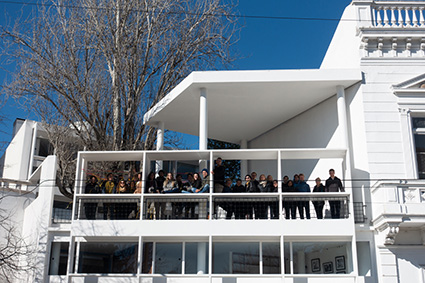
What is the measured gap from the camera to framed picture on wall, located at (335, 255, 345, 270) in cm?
1673

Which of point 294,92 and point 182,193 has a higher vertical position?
point 294,92

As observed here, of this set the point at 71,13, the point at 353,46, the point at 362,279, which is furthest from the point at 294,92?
the point at 71,13

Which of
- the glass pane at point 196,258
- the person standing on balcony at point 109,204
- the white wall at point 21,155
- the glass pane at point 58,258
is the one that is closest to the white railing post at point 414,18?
the glass pane at point 196,258

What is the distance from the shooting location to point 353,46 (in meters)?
18.9

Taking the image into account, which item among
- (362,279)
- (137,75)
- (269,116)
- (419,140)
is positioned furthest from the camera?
(137,75)

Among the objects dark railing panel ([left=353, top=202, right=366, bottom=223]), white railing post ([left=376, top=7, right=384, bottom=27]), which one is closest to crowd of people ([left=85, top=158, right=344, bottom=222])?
dark railing panel ([left=353, top=202, right=366, bottom=223])

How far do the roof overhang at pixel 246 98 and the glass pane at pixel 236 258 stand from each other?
5.23 metres

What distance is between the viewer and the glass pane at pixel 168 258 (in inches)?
665

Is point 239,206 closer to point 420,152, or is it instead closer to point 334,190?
point 334,190

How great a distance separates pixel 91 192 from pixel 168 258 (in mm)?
3128

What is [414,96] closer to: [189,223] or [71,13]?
[189,223]

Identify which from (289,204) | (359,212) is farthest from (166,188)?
(359,212)

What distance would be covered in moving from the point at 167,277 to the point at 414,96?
9.55m

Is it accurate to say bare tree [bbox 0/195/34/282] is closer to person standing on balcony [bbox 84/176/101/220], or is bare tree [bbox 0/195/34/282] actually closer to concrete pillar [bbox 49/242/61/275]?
concrete pillar [bbox 49/242/61/275]
